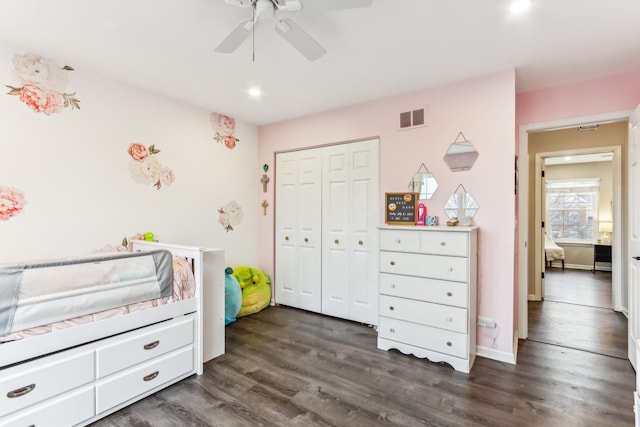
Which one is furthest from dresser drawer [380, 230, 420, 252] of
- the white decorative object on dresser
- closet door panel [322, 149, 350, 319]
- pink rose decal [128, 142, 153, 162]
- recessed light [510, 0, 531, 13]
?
pink rose decal [128, 142, 153, 162]

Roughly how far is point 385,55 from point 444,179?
4.05ft

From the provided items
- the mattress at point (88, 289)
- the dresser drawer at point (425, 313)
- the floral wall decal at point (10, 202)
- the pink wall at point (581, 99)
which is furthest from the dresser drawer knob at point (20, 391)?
the pink wall at point (581, 99)

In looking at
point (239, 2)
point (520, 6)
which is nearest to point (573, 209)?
point (520, 6)

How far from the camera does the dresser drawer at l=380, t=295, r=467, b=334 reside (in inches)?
96.8

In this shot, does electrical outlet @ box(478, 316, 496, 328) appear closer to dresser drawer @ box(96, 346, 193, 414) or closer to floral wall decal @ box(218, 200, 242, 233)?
dresser drawer @ box(96, 346, 193, 414)

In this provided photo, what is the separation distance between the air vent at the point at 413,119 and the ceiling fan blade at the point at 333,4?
1703mm

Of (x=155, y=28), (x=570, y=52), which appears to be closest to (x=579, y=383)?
(x=570, y=52)

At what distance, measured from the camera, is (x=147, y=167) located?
305cm

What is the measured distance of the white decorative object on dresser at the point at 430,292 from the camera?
2451mm

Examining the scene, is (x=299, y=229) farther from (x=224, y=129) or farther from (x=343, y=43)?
(x=343, y=43)

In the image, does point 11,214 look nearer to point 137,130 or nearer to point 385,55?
point 137,130

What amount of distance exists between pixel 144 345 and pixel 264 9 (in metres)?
2.19

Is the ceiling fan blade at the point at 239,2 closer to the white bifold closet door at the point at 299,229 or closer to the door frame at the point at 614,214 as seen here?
the white bifold closet door at the point at 299,229

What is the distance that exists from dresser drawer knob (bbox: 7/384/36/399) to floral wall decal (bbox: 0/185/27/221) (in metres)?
1.29
